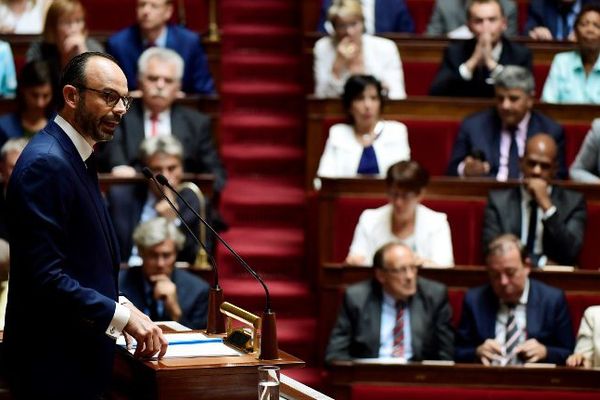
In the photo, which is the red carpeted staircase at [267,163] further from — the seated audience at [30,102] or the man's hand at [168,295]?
the seated audience at [30,102]

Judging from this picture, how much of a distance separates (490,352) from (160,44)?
1240 millimetres

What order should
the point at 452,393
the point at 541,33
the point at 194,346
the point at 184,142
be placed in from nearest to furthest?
the point at 194,346 → the point at 452,393 → the point at 184,142 → the point at 541,33

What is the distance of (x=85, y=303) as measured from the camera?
1.17 meters

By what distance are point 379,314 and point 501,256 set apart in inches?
10.2

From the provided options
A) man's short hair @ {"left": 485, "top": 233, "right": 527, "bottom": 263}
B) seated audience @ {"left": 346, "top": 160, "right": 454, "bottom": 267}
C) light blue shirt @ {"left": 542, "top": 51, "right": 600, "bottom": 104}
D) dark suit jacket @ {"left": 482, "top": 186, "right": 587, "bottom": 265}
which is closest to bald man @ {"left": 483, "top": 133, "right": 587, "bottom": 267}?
dark suit jacket @ {"left": 482, "top": 186, "right": 587, "bottom": 265}

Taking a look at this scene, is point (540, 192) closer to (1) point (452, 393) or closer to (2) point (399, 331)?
(2) point (399, 331)

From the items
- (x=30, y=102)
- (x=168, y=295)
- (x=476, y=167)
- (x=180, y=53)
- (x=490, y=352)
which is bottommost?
(x=490, y=352)

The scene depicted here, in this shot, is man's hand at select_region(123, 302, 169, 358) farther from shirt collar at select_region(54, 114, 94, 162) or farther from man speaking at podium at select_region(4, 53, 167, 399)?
shirt collar at select_region(54, 114, 94, 162)

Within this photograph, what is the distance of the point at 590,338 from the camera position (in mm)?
2326

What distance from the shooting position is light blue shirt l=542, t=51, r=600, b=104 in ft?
10.0

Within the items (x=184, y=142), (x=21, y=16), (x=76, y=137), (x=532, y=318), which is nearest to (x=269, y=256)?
(x=184, y=142)

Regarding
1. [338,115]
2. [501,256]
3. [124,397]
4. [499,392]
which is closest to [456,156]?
[338,115]

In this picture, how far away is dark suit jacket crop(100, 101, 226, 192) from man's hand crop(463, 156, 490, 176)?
0.56m

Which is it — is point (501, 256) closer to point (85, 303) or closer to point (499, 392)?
point (499, 392)
